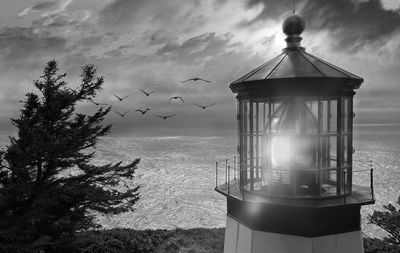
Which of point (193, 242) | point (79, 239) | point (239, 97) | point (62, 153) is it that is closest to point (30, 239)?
point (79, 239)

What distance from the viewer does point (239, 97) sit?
620cm

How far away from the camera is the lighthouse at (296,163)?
532 centimetres

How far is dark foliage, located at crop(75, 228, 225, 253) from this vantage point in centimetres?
1487

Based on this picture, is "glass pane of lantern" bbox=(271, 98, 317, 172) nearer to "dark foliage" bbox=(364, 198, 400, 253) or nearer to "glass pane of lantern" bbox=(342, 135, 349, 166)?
"glass pane of lantern" bbox=(342, 135, 349, 166)

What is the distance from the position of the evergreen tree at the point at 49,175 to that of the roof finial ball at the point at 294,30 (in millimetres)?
10129

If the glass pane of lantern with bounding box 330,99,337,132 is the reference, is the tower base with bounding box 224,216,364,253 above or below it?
below

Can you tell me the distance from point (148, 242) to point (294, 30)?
12.3m

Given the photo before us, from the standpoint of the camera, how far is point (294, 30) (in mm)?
6281

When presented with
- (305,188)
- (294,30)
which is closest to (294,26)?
(294,30)

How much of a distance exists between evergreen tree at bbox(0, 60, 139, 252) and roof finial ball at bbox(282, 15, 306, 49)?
10.1m

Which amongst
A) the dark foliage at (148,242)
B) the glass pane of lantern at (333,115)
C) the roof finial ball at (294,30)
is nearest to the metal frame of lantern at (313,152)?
the glass pane of lantern at (333,115)

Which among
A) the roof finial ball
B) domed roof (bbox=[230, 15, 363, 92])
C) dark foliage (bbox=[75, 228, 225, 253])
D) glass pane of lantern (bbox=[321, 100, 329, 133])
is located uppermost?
the roof finial ball

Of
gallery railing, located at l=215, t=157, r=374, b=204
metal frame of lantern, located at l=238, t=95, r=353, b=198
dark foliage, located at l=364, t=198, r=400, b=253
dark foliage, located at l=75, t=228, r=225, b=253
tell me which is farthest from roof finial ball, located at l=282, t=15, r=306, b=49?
dark foliage, located at l=75, t=228, r=225, b=253

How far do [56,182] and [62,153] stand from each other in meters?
1.27
